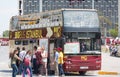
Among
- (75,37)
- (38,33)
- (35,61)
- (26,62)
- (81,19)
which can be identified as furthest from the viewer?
(38,33)

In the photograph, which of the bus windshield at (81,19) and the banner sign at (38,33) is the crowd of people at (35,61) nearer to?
the banner sign at (38,33)

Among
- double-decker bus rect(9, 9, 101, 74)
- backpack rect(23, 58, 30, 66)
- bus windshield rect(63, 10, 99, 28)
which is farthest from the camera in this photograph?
bus windshield rect(63, 10, 99, 28)

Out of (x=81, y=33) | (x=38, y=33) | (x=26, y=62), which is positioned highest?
(x=81, y=33)

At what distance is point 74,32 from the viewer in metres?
27.8

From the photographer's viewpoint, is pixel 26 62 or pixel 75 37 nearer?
pixel 26 62

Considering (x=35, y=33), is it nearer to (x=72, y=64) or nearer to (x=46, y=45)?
(x=46, y=45)

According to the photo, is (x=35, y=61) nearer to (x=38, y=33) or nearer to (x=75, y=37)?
(x=75, y=37)

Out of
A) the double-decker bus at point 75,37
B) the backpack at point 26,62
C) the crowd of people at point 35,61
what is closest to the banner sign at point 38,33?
the double-decker bus at point 75,37

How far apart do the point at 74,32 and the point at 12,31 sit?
254 inches

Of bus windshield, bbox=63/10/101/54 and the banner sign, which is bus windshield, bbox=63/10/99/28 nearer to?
bus windshield, bbox=63/10/101/54

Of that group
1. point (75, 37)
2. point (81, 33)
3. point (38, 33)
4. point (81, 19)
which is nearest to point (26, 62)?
point (75, 37)

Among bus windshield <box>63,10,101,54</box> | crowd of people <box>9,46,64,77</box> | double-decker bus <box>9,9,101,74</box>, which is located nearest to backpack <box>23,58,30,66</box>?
crowd of people <box>9,46,64,77</box>

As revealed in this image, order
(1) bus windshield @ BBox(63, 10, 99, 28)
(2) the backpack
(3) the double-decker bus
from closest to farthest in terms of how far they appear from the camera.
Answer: (2) the backpack
(3) the double-decker bus
(1) bus windshield @ BBox(63, 10, 99, 28)

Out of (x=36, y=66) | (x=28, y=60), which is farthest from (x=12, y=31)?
(x=28, y=60)
